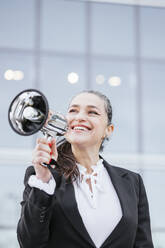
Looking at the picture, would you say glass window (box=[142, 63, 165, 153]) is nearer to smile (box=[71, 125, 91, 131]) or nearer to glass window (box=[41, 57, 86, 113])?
glass window (box=[41, 57, 86, 113])

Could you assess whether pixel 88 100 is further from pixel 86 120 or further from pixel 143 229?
pixel 143 229

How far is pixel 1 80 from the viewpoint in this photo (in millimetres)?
4633

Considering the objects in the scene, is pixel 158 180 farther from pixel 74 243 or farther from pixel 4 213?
pixel 74 243

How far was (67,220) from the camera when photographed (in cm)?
135

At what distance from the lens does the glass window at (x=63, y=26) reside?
190 inches

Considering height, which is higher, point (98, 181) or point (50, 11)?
point (50, 11)

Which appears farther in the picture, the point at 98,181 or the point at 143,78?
the point at 143,78

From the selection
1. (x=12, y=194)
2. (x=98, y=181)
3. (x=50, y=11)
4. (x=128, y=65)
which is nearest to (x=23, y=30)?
Answer: (x=50, y=11)

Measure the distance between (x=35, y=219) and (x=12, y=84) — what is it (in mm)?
3564

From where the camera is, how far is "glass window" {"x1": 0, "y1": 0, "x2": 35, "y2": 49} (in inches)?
189

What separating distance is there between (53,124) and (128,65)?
12.6ft

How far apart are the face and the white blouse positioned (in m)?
0.11

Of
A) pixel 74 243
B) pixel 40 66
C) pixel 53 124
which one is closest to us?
pixel 53 124

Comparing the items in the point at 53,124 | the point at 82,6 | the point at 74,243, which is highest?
the point at 82,6
